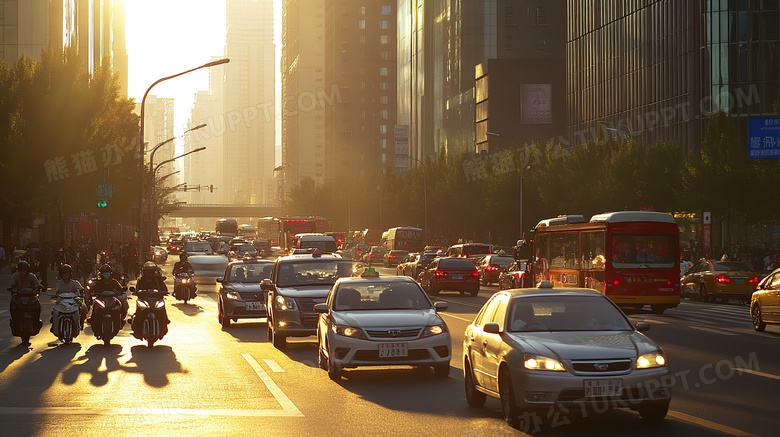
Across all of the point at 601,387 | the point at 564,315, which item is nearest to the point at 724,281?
the point at 564,315

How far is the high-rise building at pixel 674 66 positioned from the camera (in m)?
70.8

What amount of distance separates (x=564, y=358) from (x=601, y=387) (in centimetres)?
42

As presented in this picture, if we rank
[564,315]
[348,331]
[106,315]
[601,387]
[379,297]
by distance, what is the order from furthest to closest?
[106,315]
[379,297]
[348,331]
[564,315]
[601,387]

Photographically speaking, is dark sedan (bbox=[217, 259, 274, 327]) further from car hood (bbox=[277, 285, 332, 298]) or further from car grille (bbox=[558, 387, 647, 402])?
car grille (bbox=[558, 387, 647, 402])

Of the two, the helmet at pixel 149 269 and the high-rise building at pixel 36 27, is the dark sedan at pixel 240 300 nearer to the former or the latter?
the helmet at pixel 149 269

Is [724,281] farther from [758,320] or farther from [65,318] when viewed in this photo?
[65,318]

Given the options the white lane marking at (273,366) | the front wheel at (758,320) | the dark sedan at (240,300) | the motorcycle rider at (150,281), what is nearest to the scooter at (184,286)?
the dark sedan at (240,300)

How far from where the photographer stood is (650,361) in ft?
32.2

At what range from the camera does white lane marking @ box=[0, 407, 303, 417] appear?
11.0 meters

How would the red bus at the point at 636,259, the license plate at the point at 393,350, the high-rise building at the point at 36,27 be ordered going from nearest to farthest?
the license plate at the point at 393,350 < the red bus at the point at 636,259 < the high-rise building at the point at 36,27

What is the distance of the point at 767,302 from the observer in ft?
75.9

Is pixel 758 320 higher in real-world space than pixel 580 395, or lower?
lower

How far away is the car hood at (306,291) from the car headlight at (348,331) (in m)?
5.10

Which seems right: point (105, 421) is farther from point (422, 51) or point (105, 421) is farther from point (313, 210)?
point (313, 210)
